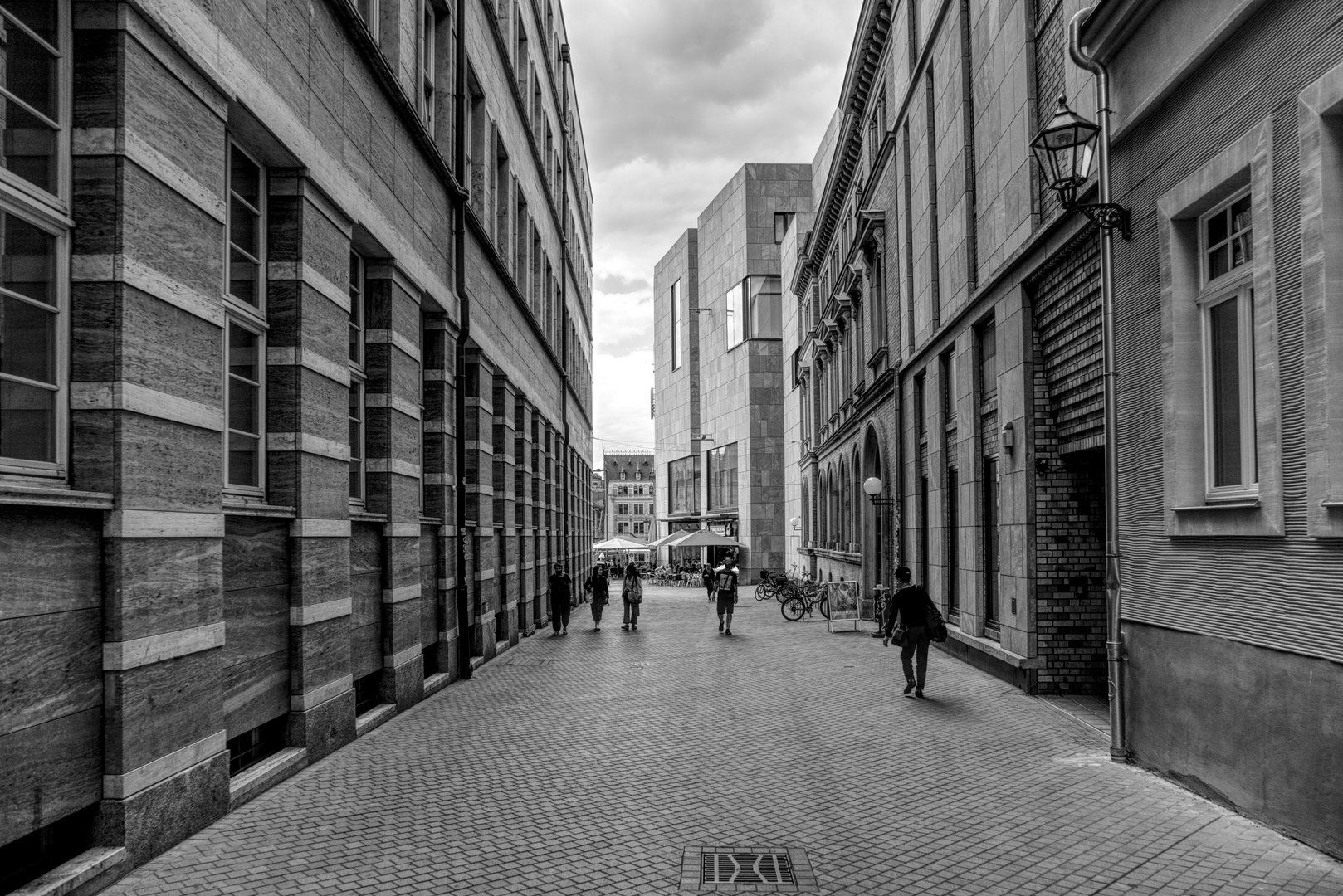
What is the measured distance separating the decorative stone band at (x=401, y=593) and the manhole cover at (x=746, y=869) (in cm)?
651

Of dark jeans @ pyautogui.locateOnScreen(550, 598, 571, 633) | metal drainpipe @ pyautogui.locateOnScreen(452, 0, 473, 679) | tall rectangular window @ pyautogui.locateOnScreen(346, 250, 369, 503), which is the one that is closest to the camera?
tall rectangular window @ pyautogui.locateOnScreen(346, 250, 369, 503)

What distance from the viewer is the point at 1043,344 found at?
14.0m

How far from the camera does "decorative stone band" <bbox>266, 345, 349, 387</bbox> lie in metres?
9.30

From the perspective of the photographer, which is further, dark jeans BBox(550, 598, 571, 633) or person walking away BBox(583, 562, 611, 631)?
person walking away BBox(583, 562, 611, 631)

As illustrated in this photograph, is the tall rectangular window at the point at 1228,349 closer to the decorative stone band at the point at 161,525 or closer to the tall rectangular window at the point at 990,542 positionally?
the decorative stone band at the point at 161,525

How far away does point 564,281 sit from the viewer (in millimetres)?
35688

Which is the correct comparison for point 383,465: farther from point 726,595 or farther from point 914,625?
point 726,595

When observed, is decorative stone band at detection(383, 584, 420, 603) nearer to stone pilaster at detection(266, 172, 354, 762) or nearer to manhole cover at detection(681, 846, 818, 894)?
stone pilaster at detection(266, 172, 354, 762)

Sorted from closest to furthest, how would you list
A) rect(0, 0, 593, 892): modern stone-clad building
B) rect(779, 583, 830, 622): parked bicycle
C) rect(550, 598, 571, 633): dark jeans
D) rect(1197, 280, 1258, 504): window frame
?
rect(0, 0, 593, 892): modern stone-clad building < rect(1197, 280, 1258, 504): window frame < rect(550, 598, 571, 633): dark jeans < rect(779, 583, 830, 622): parked bicycle

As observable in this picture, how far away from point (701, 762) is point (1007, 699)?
5370 mm

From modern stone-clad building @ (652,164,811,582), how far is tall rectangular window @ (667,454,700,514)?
14cm

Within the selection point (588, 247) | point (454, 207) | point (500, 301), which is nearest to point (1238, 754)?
point (454, 207)

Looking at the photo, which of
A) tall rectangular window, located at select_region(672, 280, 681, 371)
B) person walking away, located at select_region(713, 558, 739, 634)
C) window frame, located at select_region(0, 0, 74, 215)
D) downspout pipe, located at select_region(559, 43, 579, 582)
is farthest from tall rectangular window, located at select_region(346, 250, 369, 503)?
tall rectangular window, located at select_region(672, 280, 681, 371)

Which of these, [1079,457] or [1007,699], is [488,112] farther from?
[1007,699]
